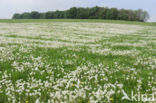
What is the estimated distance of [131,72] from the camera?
6.99 metres

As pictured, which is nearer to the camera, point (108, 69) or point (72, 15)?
point (108, 69)

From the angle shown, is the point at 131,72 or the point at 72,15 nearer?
the point at 131,72

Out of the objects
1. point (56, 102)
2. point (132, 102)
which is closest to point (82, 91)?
point (56, 102)

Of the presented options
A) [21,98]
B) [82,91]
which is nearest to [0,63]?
[21,98]

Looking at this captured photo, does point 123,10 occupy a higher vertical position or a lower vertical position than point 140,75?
higher

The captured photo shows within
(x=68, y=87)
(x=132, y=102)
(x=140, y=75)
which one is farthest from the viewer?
(x=140, y=75)

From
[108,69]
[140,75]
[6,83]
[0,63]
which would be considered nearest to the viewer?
[6,83]

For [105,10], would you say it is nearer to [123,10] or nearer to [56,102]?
[123,10]

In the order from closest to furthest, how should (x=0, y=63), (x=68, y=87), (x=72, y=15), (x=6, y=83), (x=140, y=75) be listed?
(x=68, y=87), (x=6, y=83), (x=140, y=75), (x=0, y=63), (x=72, y=15)

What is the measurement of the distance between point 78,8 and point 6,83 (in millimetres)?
130637

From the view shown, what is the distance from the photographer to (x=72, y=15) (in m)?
128

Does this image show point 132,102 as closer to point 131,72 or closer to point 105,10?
point 131,72

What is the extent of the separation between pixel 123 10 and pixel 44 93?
13607 cm

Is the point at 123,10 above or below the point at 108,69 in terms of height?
above
